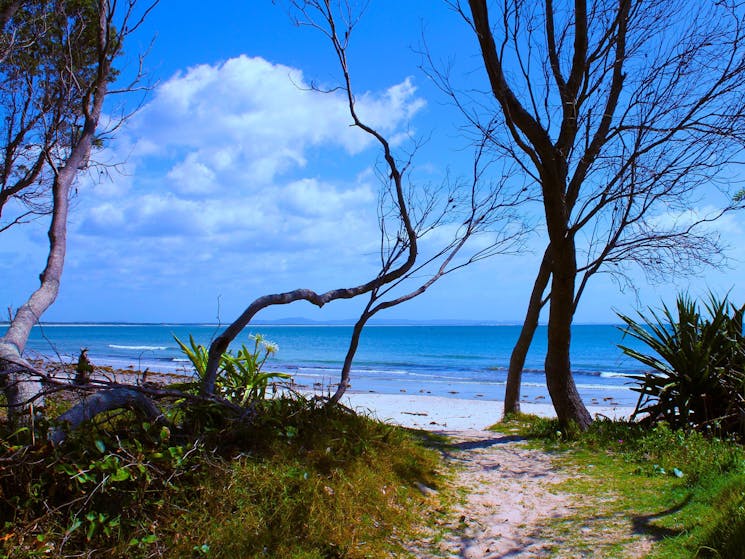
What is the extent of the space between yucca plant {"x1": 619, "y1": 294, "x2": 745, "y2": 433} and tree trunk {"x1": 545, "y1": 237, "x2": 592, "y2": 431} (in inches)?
29.0

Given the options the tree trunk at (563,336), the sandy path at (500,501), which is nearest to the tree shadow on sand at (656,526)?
the sandy path at (500,501)

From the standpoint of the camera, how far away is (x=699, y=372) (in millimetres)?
6949

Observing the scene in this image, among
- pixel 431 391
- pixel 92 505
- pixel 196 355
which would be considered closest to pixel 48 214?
pixel 196 355

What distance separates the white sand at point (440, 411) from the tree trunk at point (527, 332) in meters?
0.84

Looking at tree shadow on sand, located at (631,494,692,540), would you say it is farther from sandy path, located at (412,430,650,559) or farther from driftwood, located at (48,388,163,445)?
driftwood, located at (48,388,163,445)

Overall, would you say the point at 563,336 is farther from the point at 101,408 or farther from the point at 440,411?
the point at 440,411

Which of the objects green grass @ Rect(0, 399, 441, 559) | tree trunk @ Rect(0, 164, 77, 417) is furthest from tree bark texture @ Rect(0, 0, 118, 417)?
green grass @ Rect(0, 399, 441, 559)

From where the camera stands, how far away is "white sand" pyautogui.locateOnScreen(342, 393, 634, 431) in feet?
32.9

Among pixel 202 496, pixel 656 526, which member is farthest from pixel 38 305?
pixel 656 526

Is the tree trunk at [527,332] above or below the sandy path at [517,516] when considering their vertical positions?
above

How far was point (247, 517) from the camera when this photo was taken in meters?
3.44

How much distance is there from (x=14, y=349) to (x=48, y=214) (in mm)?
4801

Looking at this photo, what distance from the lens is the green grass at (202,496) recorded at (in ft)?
10.1

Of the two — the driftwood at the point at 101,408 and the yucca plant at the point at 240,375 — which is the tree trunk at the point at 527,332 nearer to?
the yucca plant at the point at 240,375
